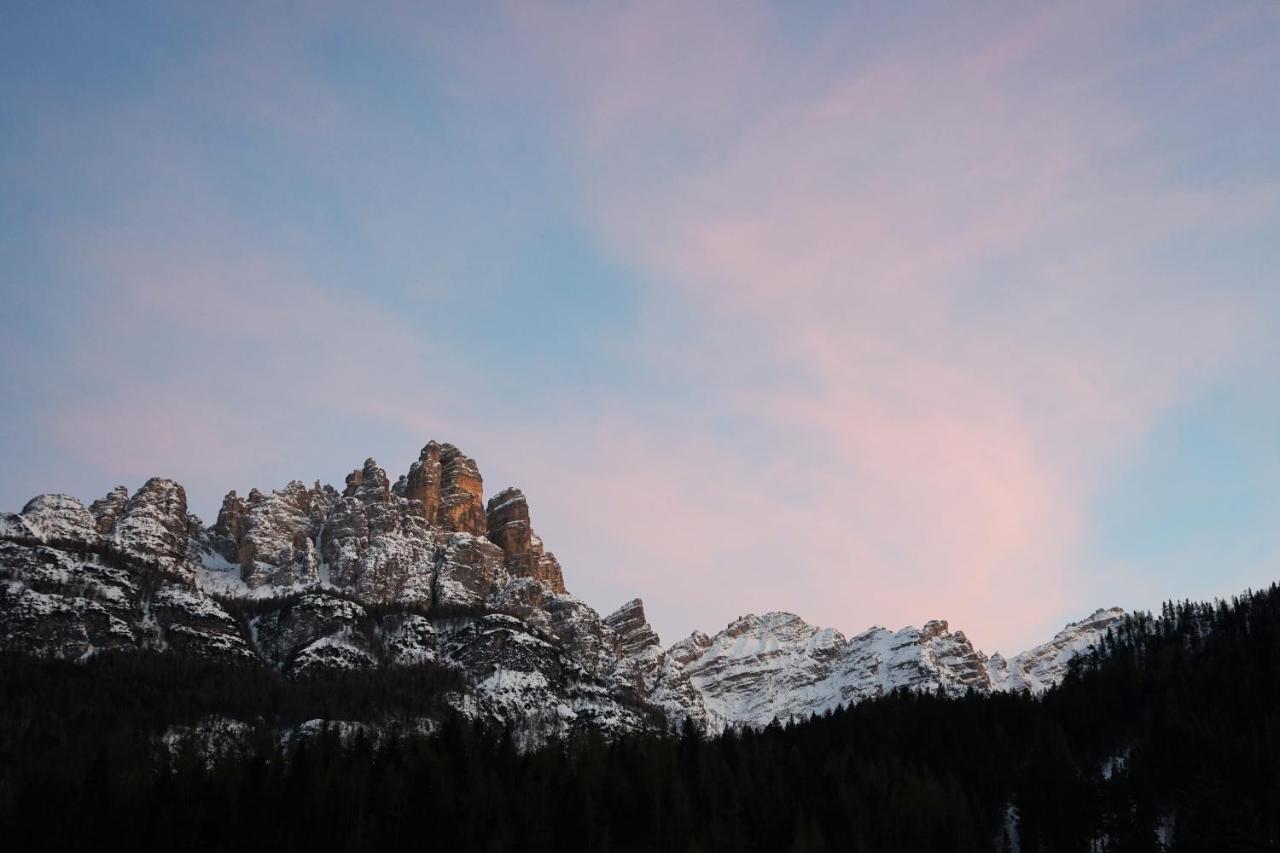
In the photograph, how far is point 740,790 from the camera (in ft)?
502

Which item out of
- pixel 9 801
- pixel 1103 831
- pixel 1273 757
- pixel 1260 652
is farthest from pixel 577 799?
pixel 1260 652

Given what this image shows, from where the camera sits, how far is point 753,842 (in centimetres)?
13950

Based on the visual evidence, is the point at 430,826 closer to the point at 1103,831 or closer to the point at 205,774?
the point at 205,774

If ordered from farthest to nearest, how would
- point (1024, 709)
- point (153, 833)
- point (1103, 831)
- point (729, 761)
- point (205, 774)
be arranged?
point (1024, 709) → point (729, 761) → point (205, 774) → point (1103, 831) → point (153, 833)

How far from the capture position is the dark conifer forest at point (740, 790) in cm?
13012

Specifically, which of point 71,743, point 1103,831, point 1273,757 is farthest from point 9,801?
point 1273,757

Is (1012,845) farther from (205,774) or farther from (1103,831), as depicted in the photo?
(205,774)

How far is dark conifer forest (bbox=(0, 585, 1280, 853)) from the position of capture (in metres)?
130

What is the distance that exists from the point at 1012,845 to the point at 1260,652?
249 feet

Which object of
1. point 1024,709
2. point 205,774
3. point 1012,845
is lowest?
point 1012,845

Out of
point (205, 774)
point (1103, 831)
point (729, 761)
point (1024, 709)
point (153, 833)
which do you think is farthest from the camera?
point (1024, 709)

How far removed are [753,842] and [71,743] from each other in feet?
403

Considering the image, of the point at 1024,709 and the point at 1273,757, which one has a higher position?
the point at 1024,709

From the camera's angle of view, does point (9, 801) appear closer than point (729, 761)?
Yes
